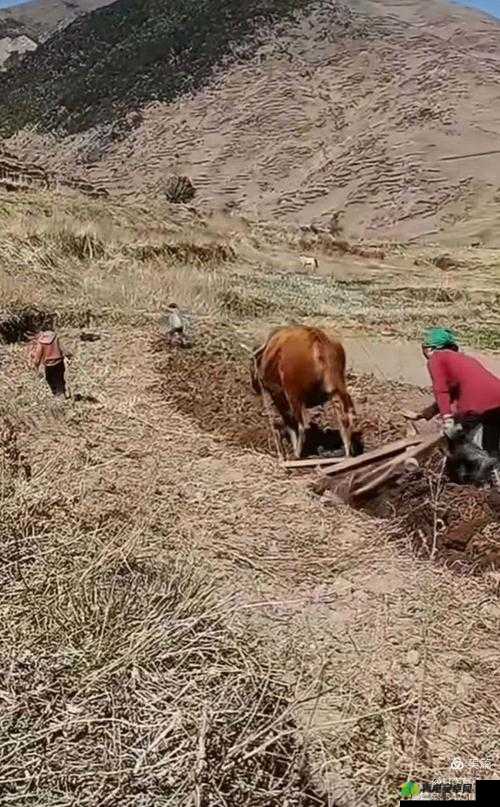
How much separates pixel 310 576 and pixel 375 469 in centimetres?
120

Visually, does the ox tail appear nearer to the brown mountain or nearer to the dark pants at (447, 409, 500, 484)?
the dark pants at (447, 409, 500, 484)

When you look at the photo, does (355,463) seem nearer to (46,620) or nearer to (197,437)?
(197,437)

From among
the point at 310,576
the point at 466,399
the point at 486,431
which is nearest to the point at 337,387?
the point at 466,399

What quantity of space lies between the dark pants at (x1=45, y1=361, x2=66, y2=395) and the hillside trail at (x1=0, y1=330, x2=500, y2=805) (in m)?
0.26

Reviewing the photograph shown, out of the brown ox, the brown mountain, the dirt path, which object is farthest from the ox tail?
the brown mountain

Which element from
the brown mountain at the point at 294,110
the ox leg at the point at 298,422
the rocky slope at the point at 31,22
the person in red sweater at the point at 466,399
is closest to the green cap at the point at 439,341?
the person in red sweater at the point at 466,399

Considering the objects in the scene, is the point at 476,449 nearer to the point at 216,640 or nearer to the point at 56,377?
the point at 216,640

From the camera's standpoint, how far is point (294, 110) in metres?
50.3

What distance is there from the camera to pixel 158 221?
22.8m

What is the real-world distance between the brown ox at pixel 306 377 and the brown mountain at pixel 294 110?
28163 mm

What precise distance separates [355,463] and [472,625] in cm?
181

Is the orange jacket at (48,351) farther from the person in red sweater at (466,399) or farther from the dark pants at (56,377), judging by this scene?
the person in red sweater at (466,399)

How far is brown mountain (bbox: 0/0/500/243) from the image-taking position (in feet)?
134

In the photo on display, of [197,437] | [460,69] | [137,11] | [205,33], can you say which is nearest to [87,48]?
[137,11]
